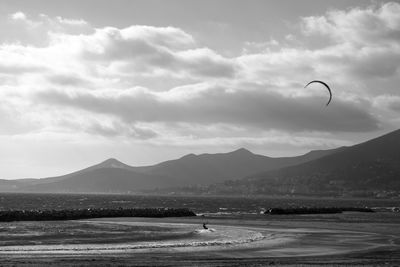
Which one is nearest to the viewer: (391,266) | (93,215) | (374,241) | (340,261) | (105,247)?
(391,266)

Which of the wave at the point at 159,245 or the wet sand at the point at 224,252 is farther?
Answer: the wave at the point at 159,245

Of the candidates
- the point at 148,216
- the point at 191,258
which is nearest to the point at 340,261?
the point at 191,258

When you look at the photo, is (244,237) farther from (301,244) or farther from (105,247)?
(105,247)

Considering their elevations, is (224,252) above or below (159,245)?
below

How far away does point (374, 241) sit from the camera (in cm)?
5038

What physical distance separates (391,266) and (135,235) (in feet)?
88.7

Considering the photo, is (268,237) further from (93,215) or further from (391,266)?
(93,215)

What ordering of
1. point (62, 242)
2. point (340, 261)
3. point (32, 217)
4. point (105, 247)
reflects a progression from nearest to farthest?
point (340, 261) < point (105, 247) < point (62, 242) < point (32, 217)

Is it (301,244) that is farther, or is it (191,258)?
(301,244)

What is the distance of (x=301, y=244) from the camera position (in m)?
46.8

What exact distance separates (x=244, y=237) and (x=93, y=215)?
44.4 m

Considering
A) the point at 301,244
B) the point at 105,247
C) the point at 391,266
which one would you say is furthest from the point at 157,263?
the point at 301,244

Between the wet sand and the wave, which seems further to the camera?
the wave

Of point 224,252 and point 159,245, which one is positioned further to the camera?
point 159,245
